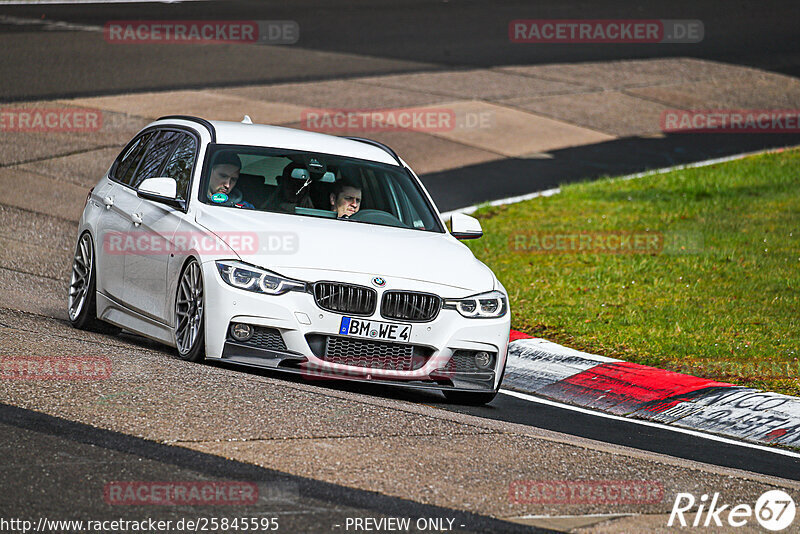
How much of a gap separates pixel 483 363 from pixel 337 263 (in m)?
1.21

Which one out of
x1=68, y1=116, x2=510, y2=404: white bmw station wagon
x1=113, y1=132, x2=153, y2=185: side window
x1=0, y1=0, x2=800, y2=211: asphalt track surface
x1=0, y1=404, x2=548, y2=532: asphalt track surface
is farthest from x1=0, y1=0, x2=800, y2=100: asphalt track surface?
x1=0, y1=404, x2=548, y2=532: asphalt track surface

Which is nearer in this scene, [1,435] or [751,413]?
[1,435]

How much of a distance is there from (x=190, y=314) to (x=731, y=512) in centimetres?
377

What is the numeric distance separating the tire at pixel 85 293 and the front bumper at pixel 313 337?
199 cm

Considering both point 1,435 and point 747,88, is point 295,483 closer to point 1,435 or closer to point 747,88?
point 1,435

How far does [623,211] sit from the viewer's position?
1616 cm

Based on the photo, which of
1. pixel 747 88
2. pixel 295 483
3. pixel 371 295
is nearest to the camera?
pixel 295 483

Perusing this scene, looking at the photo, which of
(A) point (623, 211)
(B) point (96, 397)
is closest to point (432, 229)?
(B) point (96, 397)

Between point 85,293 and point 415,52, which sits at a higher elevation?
point 415,52

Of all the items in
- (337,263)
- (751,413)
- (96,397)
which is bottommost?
(751,413)

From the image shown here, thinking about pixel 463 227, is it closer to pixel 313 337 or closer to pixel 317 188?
pixel 317 188

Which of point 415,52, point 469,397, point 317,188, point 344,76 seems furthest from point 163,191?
point 415,52

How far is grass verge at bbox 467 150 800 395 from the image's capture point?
10602mm

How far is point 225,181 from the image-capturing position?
29.6ft
